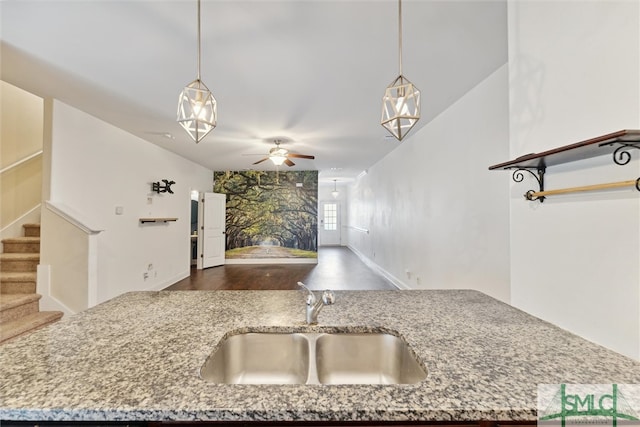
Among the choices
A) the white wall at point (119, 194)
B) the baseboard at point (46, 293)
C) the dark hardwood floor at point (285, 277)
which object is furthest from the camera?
the dark hardwood floor at point (285, 277)

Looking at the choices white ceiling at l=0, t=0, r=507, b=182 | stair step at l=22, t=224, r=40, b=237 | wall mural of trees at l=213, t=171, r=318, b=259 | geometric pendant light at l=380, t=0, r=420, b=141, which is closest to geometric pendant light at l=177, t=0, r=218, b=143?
white ceiling at l=0, t=0, r=507, b=182

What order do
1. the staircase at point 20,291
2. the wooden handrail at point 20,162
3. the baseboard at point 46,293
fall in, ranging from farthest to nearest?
1. the wooden handrail at point 20,162
2. the baseboard at point 46,293
3. the staircase at point 20,291

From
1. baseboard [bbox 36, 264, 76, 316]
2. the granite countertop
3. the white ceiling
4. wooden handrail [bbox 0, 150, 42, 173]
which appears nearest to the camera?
the granite countertop

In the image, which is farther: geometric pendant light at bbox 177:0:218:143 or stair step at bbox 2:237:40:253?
stair step at bbox 2:237:40:253

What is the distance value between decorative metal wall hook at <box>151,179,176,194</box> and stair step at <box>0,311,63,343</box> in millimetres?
2287

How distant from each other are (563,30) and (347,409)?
170cm

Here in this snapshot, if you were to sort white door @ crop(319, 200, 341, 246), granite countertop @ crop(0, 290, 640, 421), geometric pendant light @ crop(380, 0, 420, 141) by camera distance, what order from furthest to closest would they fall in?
white door @ crop(319, 200, 341, 246) < geometric pendant light @ crop(380, 0, 420, 141) < granite countertop @ crop(0, 290, 640, 421)

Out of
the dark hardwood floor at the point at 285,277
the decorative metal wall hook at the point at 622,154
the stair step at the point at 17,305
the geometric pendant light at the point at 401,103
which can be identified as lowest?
the dark hardwood floor at the point at 285,277

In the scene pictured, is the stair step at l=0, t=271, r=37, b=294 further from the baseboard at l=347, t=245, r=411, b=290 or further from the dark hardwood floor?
the baseboard at l=347, t=245, r=411, b=290

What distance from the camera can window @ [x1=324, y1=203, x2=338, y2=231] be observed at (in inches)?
465

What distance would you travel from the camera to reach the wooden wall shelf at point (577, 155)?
2.91 feet

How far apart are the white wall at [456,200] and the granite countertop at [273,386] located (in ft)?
4.45

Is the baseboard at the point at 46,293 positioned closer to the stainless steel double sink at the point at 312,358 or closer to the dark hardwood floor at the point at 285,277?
the dark hardwood floor at the point at 285,277

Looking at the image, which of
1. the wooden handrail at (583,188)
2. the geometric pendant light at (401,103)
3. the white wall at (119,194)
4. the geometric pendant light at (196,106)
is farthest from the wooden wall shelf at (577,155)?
the white wall at (119,194)
